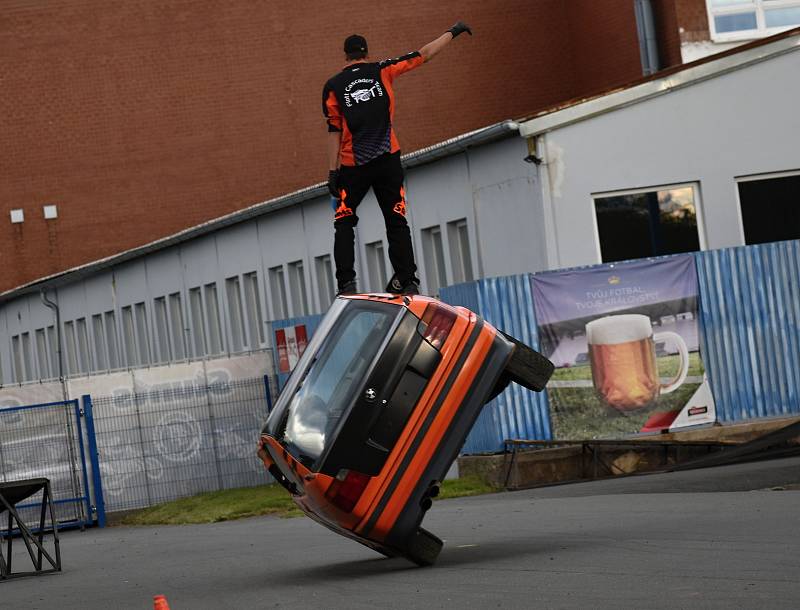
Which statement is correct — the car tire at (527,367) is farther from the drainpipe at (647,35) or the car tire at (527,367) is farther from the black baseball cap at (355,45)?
the drainpipe at (647,35)

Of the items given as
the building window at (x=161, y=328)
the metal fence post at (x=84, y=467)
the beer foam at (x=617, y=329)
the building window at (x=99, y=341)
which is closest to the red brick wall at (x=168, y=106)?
the building window at (x=99, y=341)

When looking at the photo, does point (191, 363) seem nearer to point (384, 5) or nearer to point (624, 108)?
point (624, 108)

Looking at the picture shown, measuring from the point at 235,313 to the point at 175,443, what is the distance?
43.9 feet

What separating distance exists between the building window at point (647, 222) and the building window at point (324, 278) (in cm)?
1013

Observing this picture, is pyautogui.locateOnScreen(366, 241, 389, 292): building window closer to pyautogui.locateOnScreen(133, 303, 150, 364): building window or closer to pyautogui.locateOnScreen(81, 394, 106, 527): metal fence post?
pyautogui.locateOnScreen(81, 394, 106, 527): metal fence post

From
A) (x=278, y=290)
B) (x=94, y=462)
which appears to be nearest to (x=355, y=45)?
(x=94, y=462)

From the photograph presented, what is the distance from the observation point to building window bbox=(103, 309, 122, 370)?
158 feet

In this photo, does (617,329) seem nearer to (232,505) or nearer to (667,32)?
(232,505)

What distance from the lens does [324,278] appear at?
36.1 metres

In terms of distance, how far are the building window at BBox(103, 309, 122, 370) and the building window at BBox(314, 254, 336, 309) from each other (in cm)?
1347

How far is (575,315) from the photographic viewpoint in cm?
2323

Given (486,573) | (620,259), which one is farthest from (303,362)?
(620,259)

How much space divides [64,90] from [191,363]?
25.1 meters

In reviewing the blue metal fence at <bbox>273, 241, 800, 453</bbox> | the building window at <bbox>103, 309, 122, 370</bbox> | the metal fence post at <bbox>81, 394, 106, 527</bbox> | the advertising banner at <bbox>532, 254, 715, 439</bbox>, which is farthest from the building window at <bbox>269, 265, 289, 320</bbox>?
the advertising banner at <bbox>532, 254, 715, 439</bbox>
